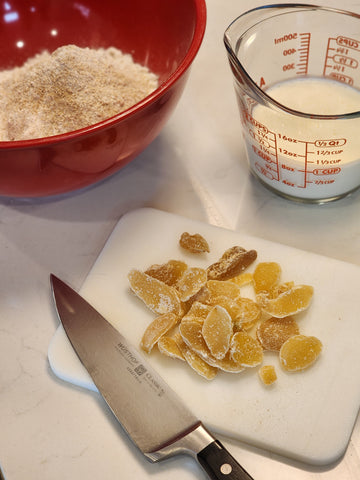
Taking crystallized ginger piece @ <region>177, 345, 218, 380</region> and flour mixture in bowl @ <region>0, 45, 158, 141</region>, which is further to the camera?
flour mixture in bowl @ <region>0, 45, 158, 141</region>

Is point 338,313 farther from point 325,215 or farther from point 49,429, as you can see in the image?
point 49,429

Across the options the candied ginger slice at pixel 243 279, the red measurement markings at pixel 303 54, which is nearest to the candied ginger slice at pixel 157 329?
the candied ginger slice at pixel 243 279

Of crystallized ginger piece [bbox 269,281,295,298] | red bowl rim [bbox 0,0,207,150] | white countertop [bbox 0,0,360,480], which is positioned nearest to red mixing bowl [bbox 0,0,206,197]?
red bowl rim [bbox 0,0,207,150]

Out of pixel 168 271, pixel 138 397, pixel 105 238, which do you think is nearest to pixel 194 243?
pixel 168 271

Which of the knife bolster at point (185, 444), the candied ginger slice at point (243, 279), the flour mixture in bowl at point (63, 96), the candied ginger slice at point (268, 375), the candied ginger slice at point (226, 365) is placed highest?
the flour mixture in bowl at point (63, 96)

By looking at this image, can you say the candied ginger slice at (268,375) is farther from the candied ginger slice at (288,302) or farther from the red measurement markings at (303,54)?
the red measurement markings at (303,54)

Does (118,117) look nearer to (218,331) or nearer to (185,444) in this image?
(218,331)

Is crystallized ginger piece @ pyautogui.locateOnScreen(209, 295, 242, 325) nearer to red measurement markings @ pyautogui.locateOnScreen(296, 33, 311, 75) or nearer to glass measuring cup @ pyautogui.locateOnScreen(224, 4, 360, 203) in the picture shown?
glass measuring cup @ pyautogui.locateOnScreen(224, 4, 360, 203)
